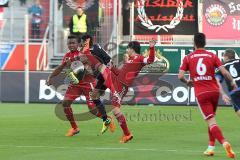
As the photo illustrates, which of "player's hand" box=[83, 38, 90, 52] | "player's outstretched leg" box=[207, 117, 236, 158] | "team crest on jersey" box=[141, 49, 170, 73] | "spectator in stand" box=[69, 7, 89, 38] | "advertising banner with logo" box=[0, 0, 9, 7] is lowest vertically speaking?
"player's outstretched leg" box=[207, 117, 236, 158]

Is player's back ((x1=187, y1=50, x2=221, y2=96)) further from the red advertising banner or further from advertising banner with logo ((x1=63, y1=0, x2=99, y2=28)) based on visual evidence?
advertising banner with logo ((x1=63, y1=0, x2=99, y2=28))

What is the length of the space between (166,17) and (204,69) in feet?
52.9

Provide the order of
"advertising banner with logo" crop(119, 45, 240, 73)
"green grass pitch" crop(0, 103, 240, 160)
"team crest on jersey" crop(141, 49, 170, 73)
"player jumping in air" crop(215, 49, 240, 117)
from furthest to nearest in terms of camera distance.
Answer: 1. "advertising banner with logo" crop(119, 45, 240, 73)
2. "team crest on jersey" crop(141, 49, 170, 73)
3. "player jumping in air" crop(215, 49, 240, 117)
4. "green grass pitch" crop(0, 103, 240, 160)

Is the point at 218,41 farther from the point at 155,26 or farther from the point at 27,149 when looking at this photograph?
the point at 27,149

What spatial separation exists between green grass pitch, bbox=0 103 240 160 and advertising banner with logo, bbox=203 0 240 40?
513cm

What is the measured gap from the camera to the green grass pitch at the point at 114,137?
1373 cm

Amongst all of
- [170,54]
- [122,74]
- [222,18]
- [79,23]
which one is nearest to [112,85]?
[122,74]

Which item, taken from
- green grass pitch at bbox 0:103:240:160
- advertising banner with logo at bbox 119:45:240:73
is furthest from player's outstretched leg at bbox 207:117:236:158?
advertising banner with logo at bbox 119:45:240:73

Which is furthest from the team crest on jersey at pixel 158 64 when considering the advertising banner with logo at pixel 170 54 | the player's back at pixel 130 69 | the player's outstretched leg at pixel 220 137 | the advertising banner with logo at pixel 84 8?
the player's outstretched leg at pixel 220 137

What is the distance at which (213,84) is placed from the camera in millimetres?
13578

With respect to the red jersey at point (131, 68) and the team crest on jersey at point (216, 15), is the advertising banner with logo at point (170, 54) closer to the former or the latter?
the team crest on jersey at point (216, 15)

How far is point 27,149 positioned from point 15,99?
14276mm

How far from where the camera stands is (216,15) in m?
29.0

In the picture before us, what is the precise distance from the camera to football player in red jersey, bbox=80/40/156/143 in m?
16.0
